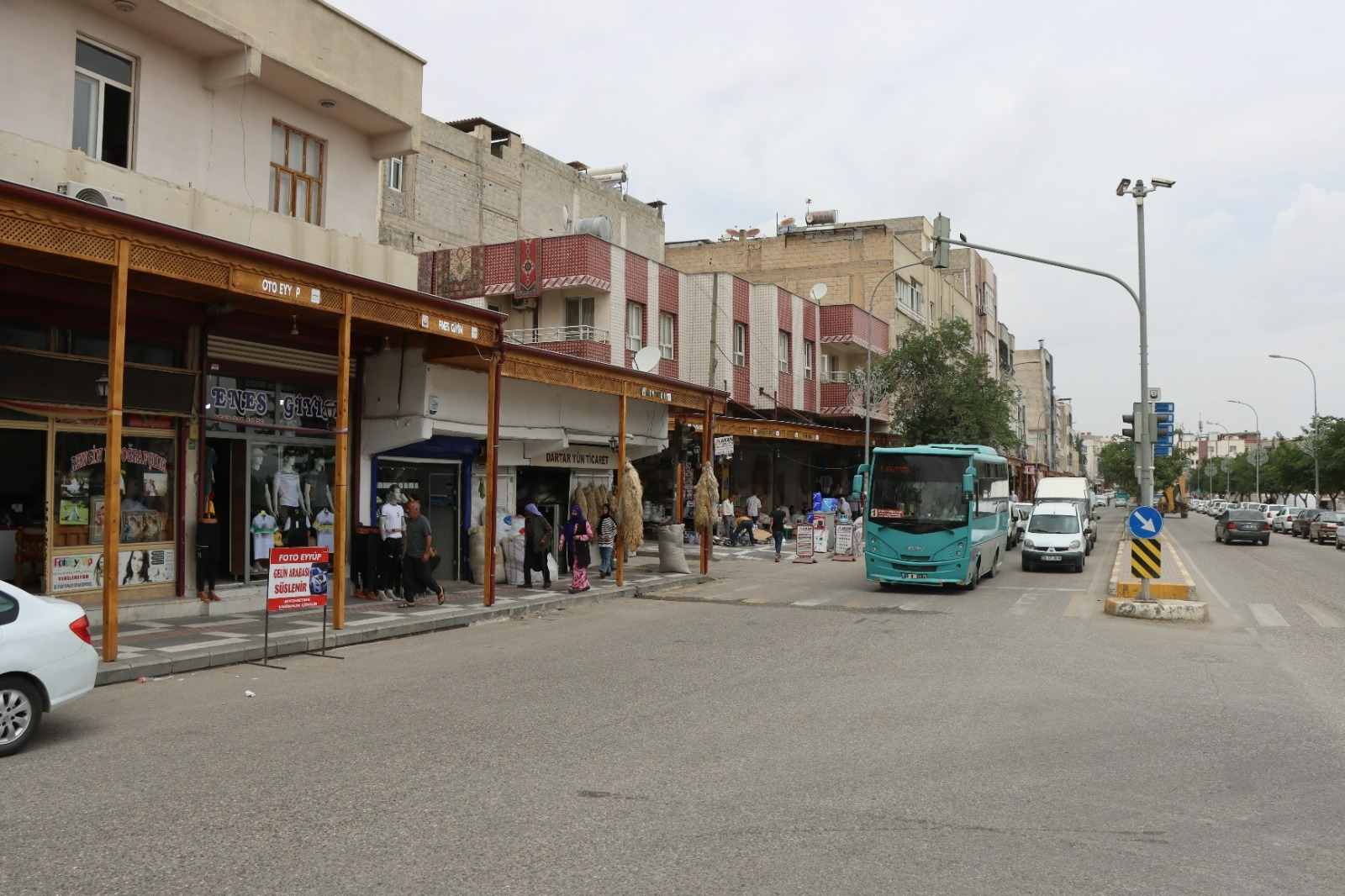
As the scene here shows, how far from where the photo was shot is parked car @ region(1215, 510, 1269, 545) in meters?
42.8

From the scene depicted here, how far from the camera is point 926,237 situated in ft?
200

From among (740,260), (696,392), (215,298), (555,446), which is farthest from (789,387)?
(215,298)

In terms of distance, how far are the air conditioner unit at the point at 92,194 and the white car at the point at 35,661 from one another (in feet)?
19.7

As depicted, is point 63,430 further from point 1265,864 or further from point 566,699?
point 1265,864

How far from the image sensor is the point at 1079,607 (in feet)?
59.5

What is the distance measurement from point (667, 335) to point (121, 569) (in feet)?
80.9

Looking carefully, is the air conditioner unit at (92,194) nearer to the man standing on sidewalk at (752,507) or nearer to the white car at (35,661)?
the white car at (35,661)

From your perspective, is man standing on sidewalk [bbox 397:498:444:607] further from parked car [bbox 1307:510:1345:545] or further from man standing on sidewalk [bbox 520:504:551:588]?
parked car [bbox 1307:510:1345:545]

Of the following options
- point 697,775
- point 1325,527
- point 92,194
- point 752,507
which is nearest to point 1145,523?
point 697,775

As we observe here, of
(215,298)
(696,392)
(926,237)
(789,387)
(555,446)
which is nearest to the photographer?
(215,298)

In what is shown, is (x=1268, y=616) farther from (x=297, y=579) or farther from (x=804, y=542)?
(x=297, y=579)

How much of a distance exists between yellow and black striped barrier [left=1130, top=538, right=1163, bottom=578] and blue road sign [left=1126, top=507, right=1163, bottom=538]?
0.18m

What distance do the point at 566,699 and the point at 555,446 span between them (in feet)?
39.3

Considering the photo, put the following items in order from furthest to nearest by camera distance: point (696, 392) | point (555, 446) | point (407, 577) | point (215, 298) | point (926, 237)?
point (926, 237)
point (696, 392)
point (555, 446)
point (407, 577)
point (215, 298)
